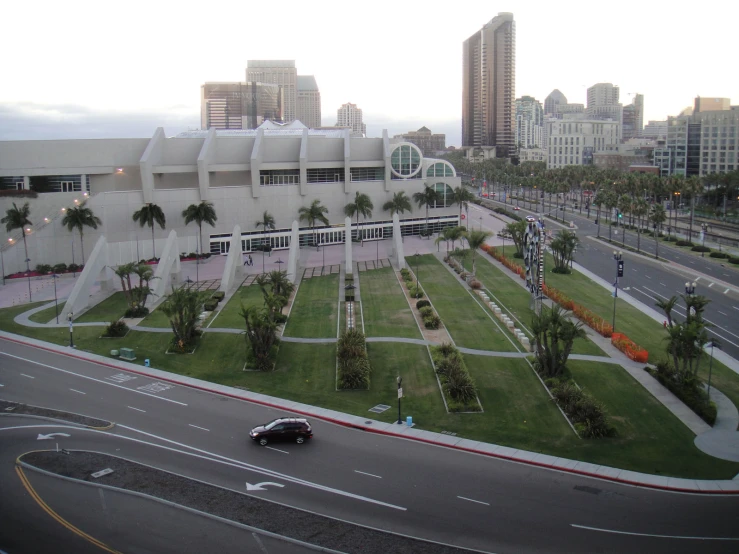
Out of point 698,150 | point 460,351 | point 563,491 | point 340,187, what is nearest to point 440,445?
point 563,491

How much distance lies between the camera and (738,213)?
120m

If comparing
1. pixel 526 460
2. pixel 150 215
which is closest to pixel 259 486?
pixel 526 460

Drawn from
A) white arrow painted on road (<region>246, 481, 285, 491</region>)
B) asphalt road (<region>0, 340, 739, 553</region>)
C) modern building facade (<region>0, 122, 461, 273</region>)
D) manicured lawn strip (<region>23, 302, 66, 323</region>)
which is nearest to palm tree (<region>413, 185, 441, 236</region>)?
modern building facade (<region>0, 122, 461, 273</region>)

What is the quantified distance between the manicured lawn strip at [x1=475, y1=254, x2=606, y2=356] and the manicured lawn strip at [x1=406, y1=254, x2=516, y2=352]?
237cm

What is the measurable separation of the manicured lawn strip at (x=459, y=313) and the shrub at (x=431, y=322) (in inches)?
29.6

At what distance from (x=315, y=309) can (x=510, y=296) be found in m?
17.7

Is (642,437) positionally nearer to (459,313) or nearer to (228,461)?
(228,461)

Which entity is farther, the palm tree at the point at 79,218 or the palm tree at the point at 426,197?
the palm tree at the point at 426,197

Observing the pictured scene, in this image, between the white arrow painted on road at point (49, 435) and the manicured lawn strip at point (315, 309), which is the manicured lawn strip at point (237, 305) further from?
the white arrow painted on road at point (49, 435)

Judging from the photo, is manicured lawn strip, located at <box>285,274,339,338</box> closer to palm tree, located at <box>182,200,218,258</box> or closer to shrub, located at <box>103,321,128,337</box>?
shrub, located at <box>103,321,128,337</box>

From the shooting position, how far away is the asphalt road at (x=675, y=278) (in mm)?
51891

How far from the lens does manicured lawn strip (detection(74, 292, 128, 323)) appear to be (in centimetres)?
5309

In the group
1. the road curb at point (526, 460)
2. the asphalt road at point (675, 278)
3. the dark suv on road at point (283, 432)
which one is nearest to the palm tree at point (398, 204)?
the asphalt road at point (675, 278)

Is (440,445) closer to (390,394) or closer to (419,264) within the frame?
(390,394)
